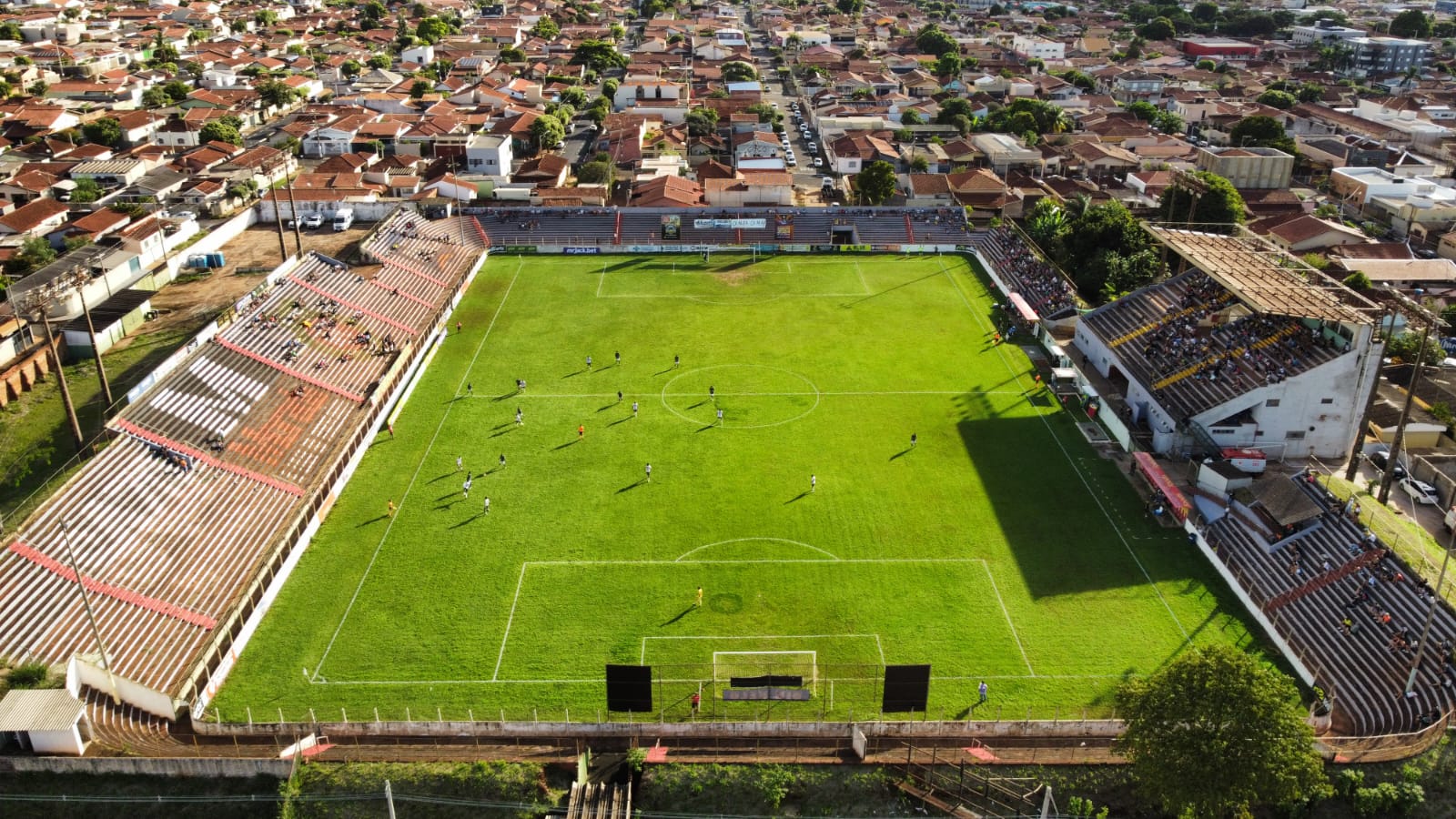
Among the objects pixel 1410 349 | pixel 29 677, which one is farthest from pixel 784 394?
pixel 29 677

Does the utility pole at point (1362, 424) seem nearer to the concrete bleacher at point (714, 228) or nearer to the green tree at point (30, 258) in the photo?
the concrete bleacher at point (714, 228)

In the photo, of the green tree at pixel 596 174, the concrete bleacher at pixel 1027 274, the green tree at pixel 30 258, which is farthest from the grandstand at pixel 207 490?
the concrete bleacher at pixel 1027 274

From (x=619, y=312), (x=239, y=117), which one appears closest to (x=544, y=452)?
(x=619, y=312)

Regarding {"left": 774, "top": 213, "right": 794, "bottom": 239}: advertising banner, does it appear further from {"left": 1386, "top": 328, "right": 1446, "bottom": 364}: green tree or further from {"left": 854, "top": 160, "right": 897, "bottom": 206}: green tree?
{"left": 1386, "top": 328, "right": 1446, "bottom": 364}: green tree

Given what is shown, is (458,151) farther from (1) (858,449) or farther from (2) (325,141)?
(1) (858,449)

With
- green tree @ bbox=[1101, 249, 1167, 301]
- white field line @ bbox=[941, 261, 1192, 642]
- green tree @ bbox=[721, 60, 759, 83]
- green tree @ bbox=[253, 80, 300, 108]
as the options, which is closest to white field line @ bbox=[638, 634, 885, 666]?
white field line @ bbox=[941, 261, 1192, 642]

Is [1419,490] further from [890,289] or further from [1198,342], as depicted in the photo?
[890,289]

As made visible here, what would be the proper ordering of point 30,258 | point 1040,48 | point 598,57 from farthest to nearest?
point 1040,48
point 598,57
point 30,258
